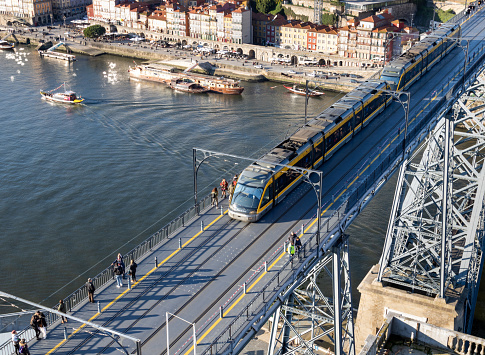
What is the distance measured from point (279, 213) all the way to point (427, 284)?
31.9ft

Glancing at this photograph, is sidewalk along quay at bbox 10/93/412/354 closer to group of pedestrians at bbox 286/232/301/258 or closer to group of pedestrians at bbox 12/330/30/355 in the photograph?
group of pedestrians at bbox 286/232/301/258

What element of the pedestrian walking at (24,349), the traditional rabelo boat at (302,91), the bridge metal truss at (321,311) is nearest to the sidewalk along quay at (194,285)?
the pedestrian walking at (24,349)

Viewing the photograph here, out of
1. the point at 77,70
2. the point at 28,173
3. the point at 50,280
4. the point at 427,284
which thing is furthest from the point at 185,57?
the point at 427,284

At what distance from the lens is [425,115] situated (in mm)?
35812

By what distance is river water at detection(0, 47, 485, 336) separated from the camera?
43.4m

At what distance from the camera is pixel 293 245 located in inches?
951

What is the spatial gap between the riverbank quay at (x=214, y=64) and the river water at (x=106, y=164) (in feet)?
8.86

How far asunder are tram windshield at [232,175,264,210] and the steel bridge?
882mm

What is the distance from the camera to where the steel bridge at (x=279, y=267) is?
69.4 ft

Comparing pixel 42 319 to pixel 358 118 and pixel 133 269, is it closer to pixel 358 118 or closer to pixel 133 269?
pixel 133 269

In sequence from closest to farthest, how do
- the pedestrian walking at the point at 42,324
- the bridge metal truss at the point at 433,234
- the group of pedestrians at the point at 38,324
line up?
the group of pedestrians at the point at 38,324 < the pedestrian walking at the point at 42,324 < the bridge metal truss at the point at 433,234

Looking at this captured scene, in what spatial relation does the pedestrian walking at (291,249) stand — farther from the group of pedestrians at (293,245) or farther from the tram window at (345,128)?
the tram window at (345,128)

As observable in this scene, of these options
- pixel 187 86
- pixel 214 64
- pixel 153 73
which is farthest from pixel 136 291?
pixel 214 64

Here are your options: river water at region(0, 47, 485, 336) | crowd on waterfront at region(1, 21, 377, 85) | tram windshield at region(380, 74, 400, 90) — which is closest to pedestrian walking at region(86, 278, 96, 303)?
river water at region(0, 47, 485, 336)
